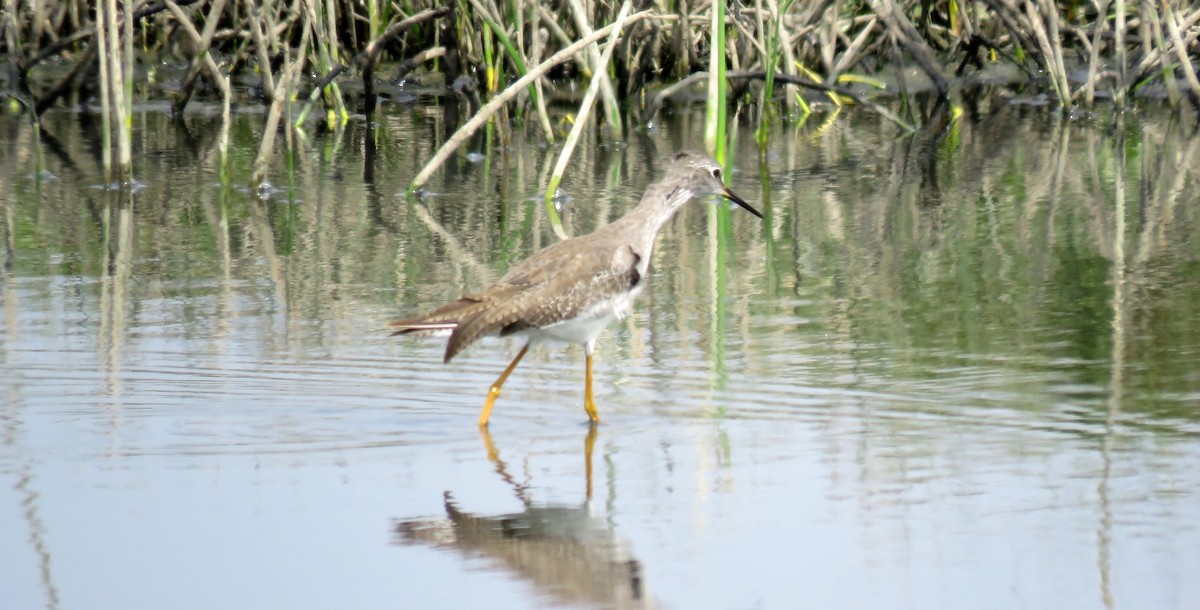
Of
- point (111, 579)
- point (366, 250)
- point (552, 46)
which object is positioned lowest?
point (111, 579)

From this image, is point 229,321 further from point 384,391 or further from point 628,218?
point 628,218

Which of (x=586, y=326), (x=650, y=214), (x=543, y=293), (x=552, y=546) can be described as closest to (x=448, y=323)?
(x=543, y=293)

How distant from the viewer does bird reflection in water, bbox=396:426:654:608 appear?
3.69 metres

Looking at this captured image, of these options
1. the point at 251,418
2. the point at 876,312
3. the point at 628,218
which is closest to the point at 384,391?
the point at 251,418

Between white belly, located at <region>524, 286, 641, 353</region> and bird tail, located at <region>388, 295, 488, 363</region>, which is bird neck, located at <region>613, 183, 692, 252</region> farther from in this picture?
bird tail, located at <region>388, 295, 488, 363</region>

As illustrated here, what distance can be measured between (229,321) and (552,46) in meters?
7.92

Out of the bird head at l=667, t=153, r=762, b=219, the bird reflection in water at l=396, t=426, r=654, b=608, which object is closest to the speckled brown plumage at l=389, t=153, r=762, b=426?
the bird head at l=667, t=153, r=762, b=219

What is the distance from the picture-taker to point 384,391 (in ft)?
17.9

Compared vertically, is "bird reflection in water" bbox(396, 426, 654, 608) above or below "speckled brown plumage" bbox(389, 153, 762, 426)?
below

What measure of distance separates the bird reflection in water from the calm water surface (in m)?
0.01

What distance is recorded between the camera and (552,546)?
13.1ft

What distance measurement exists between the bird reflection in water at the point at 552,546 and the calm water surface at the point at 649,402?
12 millimetres

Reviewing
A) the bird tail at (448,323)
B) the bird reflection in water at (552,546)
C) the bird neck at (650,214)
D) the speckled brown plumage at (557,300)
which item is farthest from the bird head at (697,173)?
the bird reflection in water at (552,546)

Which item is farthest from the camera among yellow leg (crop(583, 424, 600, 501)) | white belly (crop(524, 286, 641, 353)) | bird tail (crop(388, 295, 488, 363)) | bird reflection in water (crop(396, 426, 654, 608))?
white belly (crop(524, 286, 641, 353))
